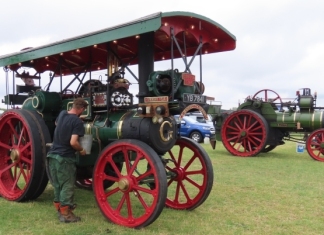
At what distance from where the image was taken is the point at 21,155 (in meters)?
4.79

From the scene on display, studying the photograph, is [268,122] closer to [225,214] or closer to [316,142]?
[316,142]

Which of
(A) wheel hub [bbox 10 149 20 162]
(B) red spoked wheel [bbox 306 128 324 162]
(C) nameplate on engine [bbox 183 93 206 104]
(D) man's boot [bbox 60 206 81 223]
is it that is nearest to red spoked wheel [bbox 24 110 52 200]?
(A) wheel hub [bbox 10 149 20 162]

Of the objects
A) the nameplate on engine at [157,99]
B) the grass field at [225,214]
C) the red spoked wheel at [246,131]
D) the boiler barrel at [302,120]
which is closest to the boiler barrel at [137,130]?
the nameplate on engine at [157,99]

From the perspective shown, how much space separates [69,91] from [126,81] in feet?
4.03

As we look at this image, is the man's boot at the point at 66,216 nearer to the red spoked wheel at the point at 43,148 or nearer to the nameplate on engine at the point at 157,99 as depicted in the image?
the red spoked wheel at the point at 43,148

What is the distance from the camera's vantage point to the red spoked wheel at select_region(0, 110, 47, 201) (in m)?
4.50

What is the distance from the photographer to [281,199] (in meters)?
5.16

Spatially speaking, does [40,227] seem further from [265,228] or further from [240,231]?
[265,228]

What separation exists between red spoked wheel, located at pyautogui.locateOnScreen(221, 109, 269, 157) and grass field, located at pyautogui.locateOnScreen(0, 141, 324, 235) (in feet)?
12.4

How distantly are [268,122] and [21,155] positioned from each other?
7521 mm

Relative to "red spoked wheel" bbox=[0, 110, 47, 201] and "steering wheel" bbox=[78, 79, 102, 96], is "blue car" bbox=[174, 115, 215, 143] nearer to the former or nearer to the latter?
"steering wheel" bbox=[78, 79, 102, 96]

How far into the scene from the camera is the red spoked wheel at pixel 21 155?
14.8 feet

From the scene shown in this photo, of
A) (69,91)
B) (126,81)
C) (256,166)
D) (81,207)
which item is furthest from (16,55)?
(256,166)

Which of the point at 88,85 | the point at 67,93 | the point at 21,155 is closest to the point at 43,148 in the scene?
the point at 21,155
